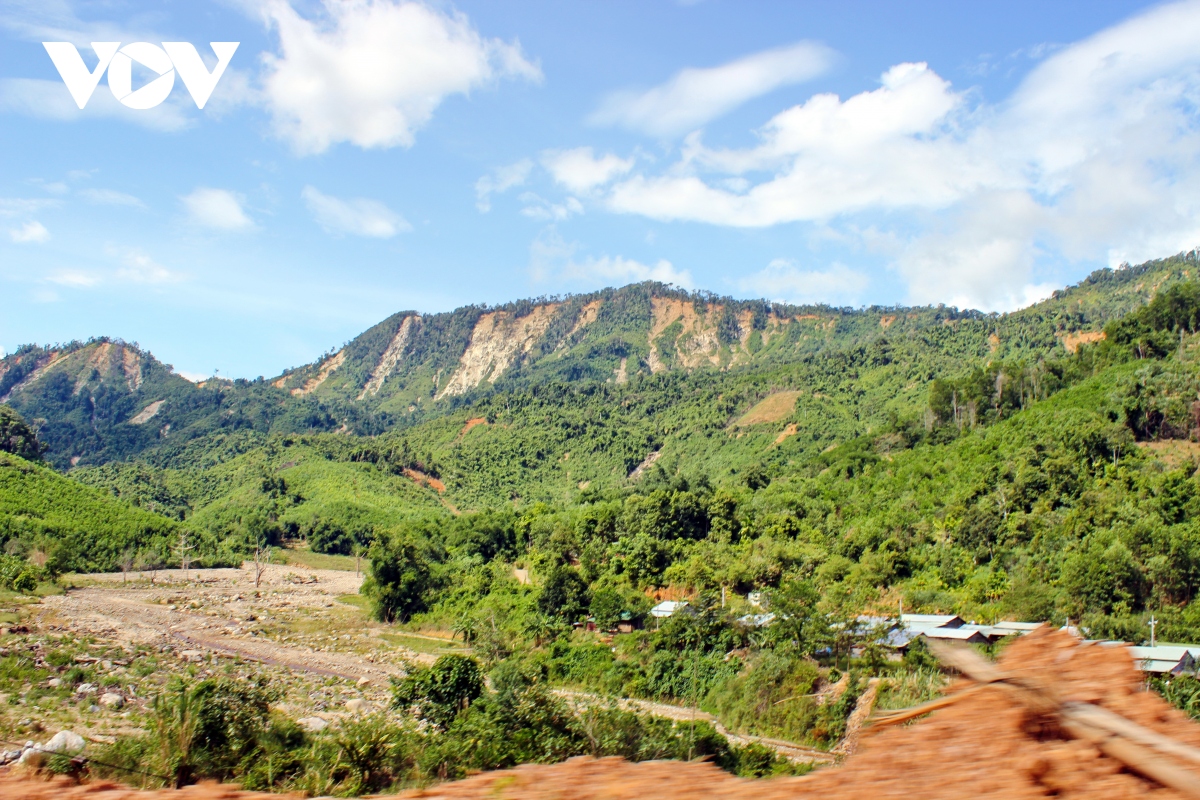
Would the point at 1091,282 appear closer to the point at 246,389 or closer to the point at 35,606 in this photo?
the point at 35,606

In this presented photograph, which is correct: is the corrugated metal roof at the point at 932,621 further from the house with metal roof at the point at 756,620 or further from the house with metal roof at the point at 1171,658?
the house with metal roof at the point at 1171,658

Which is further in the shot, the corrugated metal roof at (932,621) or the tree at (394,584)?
the tree at (394,584)

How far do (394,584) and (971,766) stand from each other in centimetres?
3903

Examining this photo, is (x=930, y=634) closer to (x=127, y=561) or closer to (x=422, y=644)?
(x=422, y=644)

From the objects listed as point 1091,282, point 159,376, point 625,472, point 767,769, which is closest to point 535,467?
point 625,472

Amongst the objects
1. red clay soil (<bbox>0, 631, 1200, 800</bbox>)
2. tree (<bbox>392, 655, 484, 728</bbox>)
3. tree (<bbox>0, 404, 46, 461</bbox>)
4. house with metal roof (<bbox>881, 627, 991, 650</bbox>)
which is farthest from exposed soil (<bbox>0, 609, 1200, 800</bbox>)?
tree (<bbox>0, 404, 46, 461</bbox>)

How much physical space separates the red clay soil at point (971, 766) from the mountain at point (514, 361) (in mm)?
89054

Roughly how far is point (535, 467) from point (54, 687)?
242 feet

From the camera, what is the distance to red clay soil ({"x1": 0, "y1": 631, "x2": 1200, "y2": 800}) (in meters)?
3.39

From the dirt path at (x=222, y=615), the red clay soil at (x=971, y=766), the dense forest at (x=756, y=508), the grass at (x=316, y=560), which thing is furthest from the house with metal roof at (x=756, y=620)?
the grass at (x=316, y=560)

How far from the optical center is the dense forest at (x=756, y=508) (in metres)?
27.1

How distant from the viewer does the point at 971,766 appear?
3590 mm

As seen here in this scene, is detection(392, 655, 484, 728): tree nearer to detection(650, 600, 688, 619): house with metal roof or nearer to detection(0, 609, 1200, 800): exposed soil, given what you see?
detection(650, 600, 688, 619): house with metal roof

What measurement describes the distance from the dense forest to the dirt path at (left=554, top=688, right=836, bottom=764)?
62 centimetres
